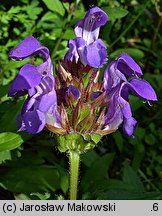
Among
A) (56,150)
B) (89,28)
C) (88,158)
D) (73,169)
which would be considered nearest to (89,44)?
(89,28)

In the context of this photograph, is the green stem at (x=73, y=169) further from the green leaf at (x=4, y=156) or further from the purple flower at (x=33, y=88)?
the green leaf at (x=4, y=156)

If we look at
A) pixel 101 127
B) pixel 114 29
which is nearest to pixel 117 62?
pixel 101 127

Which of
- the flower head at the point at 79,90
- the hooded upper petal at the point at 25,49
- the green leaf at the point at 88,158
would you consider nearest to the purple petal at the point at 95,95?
the flower head at the point at 79,90

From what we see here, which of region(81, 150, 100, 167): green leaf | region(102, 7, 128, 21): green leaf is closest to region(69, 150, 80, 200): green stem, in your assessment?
region(81, 150, 100, 167): green leaf

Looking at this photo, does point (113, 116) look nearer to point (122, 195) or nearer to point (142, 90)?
point (142, 90)

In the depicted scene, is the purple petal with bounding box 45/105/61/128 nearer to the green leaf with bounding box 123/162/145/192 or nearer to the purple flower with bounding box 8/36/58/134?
the purple flower with bounding box 8/36/58/134

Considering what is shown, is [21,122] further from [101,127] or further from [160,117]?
[160,117]
